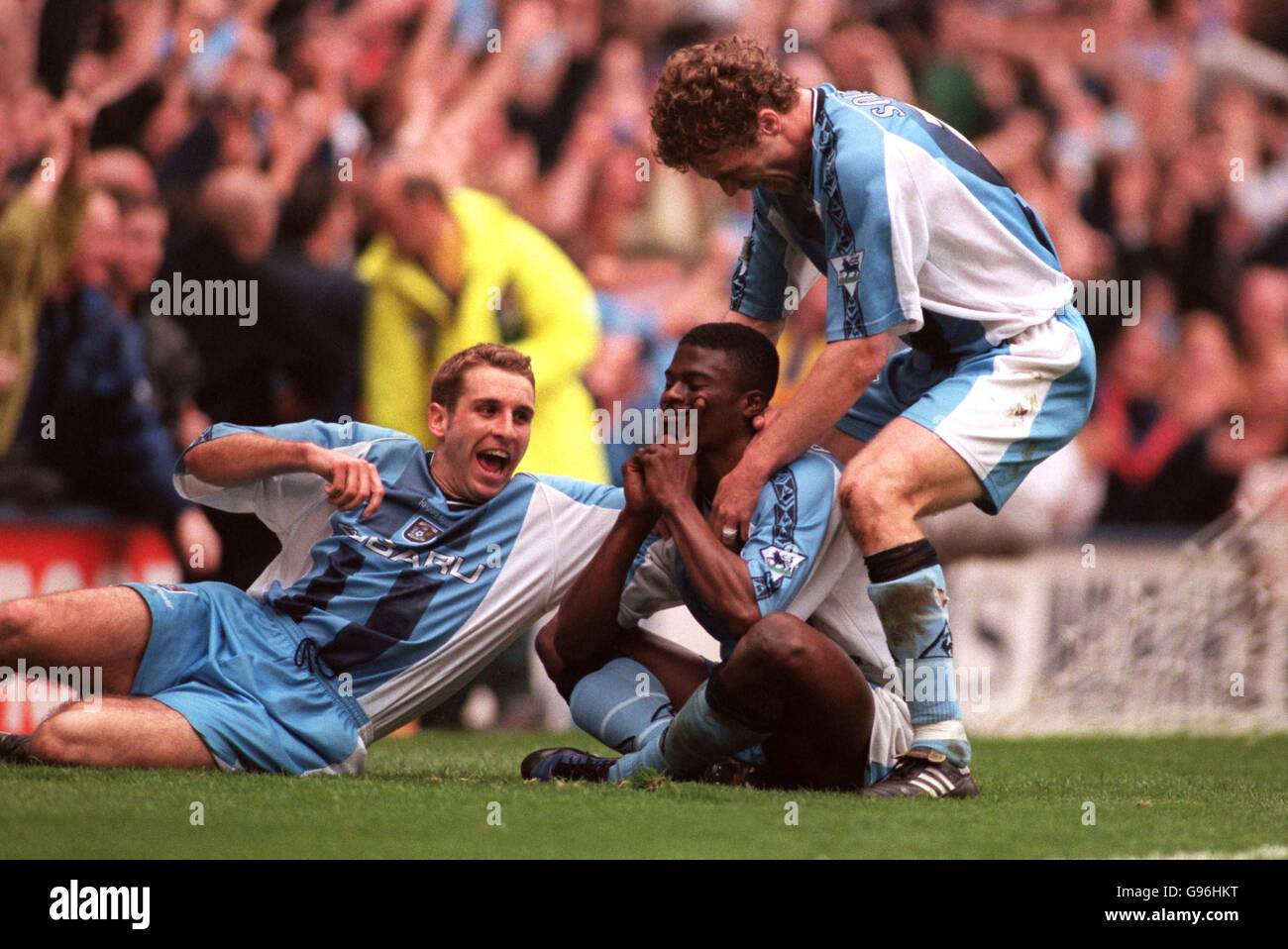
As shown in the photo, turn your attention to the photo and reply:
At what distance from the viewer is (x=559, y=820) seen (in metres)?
2.84

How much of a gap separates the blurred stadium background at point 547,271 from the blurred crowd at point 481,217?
0.6 inches

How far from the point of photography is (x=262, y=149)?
275 inches

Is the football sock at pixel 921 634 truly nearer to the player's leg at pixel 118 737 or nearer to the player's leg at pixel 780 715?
the player's leg at pixel 780 715

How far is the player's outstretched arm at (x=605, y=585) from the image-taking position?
3.49m

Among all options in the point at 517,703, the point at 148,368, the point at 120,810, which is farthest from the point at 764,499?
the point at 148,368

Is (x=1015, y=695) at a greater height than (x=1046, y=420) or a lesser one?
lesser

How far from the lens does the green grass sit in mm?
2557

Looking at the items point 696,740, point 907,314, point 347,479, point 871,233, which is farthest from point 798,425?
point 347,479

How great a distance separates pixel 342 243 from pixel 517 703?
91.0 inches

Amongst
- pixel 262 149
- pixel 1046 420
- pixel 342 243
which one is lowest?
pixel 1046 420

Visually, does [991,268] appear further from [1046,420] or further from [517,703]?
[517,703]

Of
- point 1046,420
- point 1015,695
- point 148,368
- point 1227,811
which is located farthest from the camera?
point 1015,695

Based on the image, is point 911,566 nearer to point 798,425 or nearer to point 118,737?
point 798,425

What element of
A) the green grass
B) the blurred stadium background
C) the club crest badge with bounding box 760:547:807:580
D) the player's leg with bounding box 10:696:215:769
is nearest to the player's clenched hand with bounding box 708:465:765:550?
the club crest badge with bounding box 760:547:807:580
